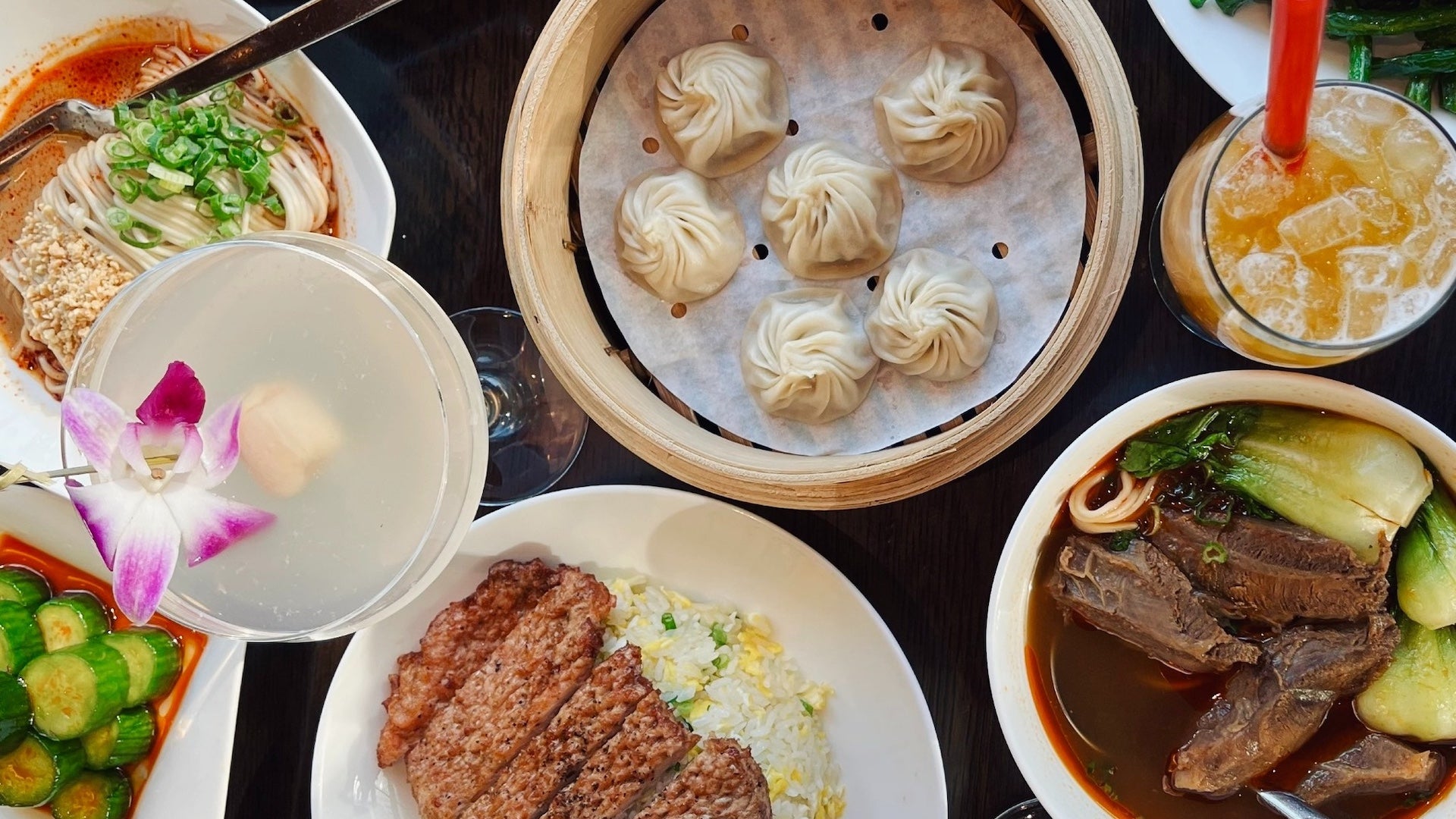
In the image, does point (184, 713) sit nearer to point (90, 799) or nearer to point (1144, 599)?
point (90, 799)

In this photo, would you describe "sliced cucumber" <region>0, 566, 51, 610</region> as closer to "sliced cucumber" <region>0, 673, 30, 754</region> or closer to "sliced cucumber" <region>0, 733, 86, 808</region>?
"sliced cucumber" <region>0, 673, 30, 754</region>

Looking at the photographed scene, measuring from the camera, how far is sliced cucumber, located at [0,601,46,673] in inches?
95.5

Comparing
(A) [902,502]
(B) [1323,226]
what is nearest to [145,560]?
(A) [902,502]

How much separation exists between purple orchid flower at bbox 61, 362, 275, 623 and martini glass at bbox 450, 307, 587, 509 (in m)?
0.87

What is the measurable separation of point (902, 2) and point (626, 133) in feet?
2.13

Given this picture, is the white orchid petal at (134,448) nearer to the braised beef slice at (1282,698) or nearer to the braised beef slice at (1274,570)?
the braised beef slice at (1274,570)

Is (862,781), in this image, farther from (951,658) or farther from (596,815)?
(596,815)

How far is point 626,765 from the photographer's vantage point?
2.17 meters

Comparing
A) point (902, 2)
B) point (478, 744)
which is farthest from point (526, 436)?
point (902, 2)

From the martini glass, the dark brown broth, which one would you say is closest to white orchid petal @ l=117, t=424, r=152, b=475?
the martini glass

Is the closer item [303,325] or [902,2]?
[303,325]

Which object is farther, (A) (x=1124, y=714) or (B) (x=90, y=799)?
(B) (x=90, y=799)

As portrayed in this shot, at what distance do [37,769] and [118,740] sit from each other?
19 centimetres

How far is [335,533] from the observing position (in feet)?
6.04
